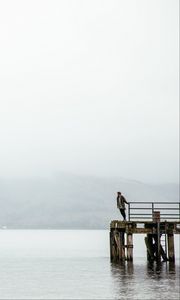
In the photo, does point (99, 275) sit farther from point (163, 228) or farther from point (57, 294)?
point (57, 294)

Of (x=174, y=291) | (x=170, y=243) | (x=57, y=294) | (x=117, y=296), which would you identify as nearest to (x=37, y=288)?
(x=57, y=294)

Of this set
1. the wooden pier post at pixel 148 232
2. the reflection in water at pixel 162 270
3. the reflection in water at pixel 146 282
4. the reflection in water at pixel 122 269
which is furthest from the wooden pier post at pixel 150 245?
the reflection in water at pixel 162 270

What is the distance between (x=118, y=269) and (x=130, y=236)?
3313 millimetres

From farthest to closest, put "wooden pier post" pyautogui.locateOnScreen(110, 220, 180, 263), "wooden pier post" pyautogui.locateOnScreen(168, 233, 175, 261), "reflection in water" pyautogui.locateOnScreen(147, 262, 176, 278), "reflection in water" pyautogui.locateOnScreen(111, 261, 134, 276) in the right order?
"wooden pier post" pyautogui.locateOnScreen(168, 233, 175, 261)
"wooden pier post" pyautogui.locateOnScreen(110, 220, 180, 263)
"reflection in water" pyautogui.locateOnScreen(111, 261, 134, 276)
"reflection in water" pyautogui.locateOnScreen(147, 262, 176, 278)

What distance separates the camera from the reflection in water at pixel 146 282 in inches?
1276

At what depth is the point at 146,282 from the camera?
37.7 metres

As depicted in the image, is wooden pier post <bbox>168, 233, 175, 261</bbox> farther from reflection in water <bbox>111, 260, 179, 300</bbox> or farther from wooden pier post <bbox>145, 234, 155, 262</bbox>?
wooden pier post <bbox>145, 234, 155, 262</bbox>

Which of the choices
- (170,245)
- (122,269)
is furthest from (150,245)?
(122,269)

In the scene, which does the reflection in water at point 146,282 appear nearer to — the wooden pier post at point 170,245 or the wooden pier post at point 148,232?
the wooden pier post at point 170,245

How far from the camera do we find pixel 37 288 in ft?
126

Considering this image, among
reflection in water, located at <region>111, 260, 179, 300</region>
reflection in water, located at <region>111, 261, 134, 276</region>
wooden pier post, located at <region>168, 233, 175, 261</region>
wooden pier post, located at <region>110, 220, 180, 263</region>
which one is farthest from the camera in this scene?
wooden pier post, located at <region>168, 233, 175, 261</region>

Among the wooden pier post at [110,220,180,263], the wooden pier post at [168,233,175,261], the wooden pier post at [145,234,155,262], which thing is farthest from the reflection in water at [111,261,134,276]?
the wooden pier post at [168,233,175,261]

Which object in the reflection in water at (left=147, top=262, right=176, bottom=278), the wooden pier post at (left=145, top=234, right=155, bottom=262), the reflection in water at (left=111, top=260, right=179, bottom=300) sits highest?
the wooden pier post at (left=145, top=234, right=155, bottom=262)

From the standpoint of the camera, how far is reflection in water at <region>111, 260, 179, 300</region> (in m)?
32.4
